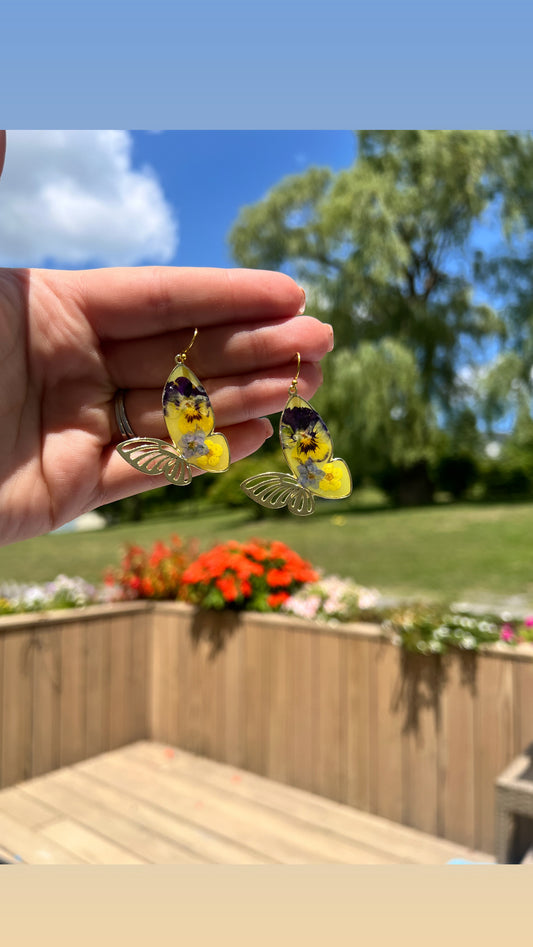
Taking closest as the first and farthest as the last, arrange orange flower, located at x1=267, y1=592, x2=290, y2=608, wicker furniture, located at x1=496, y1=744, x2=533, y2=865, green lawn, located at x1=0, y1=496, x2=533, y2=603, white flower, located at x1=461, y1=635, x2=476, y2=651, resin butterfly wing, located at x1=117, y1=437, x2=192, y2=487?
resin butterfly wing, located at x1=117, y1=437, x2=192, y2=487 < wicker furniture, located at x1=496, y1=744, x2=533, y2=865 < white flower, located at x1=461, y1=635, x2=476, y2=651 < orange flower, located at x1=267, y1=592, x2=290, y2=608 < green lawn, located at x1=0, y1=496, x2=533, y2=603

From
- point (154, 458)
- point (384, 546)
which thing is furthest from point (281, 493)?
point (384, 546)

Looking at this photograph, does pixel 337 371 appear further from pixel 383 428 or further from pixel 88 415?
pixel 88 415

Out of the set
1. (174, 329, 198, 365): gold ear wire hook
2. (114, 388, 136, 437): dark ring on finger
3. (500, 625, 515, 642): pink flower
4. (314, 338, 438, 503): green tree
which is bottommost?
(500, 625, 515, 642): pink flower

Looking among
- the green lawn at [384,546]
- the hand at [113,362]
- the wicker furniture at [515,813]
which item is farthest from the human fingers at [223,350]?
the green lawn at [384,546]

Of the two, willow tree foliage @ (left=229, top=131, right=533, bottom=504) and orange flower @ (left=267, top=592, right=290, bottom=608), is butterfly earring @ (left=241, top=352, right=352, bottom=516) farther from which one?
willow tree foliage @ (left=229, top=131, right=533, bottom=504)

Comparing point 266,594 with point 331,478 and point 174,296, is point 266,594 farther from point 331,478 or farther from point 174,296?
point 174,296

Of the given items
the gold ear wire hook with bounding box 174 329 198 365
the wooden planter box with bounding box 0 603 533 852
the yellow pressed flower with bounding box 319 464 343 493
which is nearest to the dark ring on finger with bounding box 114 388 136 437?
the gold ear wire hook with bounding box 174 329 198 365
